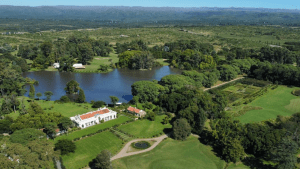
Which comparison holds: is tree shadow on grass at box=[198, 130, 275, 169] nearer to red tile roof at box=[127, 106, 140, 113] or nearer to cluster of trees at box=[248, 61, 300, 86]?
red tile roof at box=[127, 106, 140, 113]

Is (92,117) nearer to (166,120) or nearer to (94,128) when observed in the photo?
(94,128)

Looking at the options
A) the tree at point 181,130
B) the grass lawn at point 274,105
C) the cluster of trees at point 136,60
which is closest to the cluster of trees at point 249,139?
the tree at point 181,130

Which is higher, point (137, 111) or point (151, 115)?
point (137, 111)

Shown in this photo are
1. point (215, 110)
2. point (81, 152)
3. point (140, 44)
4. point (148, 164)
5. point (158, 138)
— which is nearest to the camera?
point (148, 164)

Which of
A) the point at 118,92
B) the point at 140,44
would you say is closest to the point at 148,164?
the point at 118,92

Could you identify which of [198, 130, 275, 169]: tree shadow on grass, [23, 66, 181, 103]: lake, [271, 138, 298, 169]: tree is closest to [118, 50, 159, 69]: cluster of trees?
[23, 66, 181, 103]: lake

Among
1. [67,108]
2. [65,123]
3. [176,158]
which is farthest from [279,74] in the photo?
[65,123]

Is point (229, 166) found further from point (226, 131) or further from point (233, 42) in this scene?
point (233, 42)
